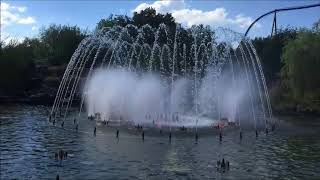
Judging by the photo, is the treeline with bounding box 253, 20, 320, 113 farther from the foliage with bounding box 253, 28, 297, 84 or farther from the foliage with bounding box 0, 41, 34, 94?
the foliage with bounding box 0, 41, 34, 94

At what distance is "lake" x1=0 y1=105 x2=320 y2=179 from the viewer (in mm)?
30375

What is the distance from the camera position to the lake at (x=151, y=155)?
30375mm

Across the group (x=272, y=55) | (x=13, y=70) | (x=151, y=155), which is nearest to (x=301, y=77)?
(x=272, y=55)

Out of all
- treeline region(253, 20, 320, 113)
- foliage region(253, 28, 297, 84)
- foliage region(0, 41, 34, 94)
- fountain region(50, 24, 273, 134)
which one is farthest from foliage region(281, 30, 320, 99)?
foliage region(0, 41, 34, 94)

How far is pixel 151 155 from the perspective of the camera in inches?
1412

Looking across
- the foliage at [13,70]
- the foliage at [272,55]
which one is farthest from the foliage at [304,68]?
the foliage at [13,70]

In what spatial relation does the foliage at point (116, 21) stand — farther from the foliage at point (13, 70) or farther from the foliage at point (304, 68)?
the foliage at point (304, 68)

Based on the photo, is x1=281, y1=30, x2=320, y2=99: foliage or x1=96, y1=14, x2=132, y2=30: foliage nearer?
x1=281, y1=30, x2=320, y2=99: foliage

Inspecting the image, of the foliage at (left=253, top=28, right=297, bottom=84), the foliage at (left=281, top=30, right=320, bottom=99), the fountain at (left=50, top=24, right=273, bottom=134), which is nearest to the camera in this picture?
the fountain at (left=50, top=24, right=273, bottom=134)

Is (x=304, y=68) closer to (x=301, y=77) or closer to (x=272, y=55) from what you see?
(x=301, y=77)

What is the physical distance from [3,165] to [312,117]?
2114 inches

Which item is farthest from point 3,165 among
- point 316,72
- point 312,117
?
point 316,72

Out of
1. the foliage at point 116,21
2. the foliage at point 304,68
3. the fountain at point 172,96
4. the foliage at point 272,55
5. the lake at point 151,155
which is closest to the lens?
the lake at point 151,155

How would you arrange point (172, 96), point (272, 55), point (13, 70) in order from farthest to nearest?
1. point (272, 55)
2. point (13, 70)
3. point (172, 96)
